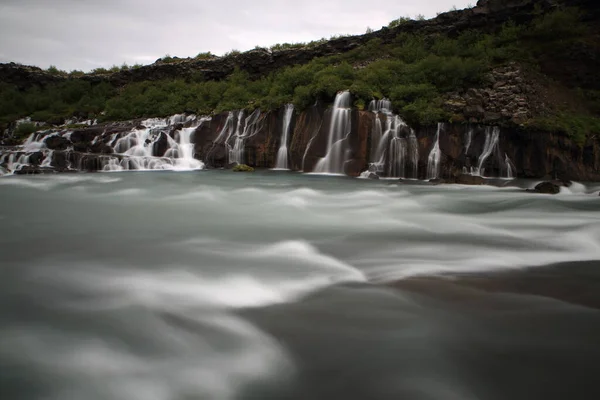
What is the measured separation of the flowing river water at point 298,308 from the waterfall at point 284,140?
10319mm

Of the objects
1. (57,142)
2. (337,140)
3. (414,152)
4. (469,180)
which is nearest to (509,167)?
(469,180)

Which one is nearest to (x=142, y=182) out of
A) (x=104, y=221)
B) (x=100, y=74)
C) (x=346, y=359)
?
(x=104, y=221)

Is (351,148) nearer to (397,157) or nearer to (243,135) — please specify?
(397,157)

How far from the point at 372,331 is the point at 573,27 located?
67.1 feet

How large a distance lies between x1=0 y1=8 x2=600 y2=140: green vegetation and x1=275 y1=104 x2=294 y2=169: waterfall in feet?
1.76

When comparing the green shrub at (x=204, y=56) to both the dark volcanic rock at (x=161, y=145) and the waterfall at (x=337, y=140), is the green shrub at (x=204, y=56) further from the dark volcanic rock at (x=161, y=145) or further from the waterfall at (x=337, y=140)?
the waterfall at (x=337, y=140)

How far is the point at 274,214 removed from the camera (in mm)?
7809

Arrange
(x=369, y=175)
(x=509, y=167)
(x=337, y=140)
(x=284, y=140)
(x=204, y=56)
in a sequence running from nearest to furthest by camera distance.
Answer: (x=509, y=167) → (x=369, y=175) → (x=337, y=140) → (x=284, y=140) → (x=204, y=56)

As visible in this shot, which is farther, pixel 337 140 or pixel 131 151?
pixel 131 151

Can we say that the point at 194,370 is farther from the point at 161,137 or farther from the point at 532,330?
the point at 161,137

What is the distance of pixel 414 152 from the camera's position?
47.2ft

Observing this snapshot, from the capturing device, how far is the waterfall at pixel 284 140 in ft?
56.9

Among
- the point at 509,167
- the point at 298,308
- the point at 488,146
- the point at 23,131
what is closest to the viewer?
the point at 298,308

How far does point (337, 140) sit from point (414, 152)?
2916 millimetres
